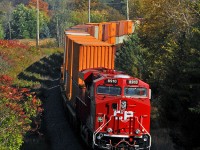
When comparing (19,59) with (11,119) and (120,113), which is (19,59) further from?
(120,113)

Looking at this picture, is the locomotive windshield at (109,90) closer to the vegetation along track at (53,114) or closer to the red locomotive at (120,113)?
the red locomotive at (120,113)

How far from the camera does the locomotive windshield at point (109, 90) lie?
18.2 metres

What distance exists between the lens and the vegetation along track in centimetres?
2189

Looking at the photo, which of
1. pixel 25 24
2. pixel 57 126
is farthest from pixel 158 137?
pixel 25 24

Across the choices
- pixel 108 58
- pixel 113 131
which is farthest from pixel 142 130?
pixel 108 58

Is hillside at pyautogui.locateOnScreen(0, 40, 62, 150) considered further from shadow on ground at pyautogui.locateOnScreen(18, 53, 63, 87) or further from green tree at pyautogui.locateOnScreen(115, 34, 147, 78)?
green tree at pyautogui.locateOnScreen(115, 34, 147, 78)

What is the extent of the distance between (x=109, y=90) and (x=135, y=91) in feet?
3.46

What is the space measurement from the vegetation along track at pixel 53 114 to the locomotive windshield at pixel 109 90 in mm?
4003

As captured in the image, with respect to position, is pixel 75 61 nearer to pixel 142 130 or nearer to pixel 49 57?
pixel 142 130

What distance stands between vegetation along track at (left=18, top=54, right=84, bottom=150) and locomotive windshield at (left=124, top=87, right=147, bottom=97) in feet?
14.8

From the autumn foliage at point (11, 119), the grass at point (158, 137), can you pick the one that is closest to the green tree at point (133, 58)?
the grass at point (158, 137)

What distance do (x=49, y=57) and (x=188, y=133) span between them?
42.0 meters

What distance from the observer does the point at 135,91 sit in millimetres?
18188

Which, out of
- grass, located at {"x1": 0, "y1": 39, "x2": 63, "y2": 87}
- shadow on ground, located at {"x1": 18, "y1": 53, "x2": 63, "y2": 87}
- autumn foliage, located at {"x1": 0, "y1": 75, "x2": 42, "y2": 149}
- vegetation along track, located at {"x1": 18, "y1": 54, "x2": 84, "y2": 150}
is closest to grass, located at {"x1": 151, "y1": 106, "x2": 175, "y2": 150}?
vegetation along track, located at {"x1": 18, "y1": 54, "x2": 84, "y2": 150}
